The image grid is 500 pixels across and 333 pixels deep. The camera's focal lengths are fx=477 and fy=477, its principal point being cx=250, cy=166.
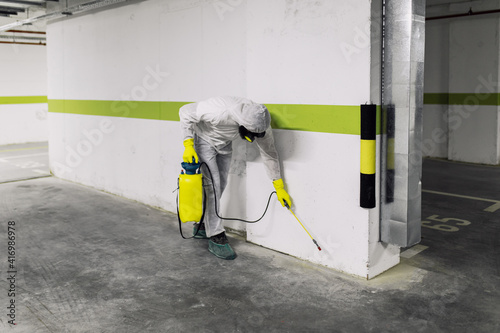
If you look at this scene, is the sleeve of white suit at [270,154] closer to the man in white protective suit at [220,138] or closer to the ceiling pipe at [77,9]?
the man in white protective suit at [220,138]

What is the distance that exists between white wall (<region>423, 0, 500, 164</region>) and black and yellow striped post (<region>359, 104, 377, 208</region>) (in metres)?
5.92

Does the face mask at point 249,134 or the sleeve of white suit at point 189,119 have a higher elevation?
the sleeve of white suit at point 189,119

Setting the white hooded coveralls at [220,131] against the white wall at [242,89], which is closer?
the white wall at [242,89]

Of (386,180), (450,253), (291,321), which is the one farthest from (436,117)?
(291,321)

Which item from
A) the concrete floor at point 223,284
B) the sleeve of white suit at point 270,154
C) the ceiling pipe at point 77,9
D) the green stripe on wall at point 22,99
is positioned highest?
the ceiling pipe at point 77,9

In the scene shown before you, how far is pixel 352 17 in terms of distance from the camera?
11.1 ft

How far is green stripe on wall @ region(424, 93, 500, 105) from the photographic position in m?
8.26

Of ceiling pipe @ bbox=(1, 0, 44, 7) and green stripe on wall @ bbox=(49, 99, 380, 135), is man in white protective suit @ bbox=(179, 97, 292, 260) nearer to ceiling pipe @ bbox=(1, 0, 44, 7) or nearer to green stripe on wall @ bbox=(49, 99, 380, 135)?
green stripe on wall @ bbox=(49, 99, 380, 135)

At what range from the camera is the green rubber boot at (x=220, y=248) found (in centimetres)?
405

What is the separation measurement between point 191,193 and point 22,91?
9.96m

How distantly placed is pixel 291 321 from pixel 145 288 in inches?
45.4

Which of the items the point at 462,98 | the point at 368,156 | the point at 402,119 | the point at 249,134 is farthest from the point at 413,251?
the point at 462,98

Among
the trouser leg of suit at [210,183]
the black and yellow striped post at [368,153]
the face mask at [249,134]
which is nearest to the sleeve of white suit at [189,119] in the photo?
the trouser leg of suit at [210,183]

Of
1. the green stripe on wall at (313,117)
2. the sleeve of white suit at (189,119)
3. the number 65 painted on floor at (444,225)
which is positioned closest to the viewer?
the green stripe on wall at (313,117)
